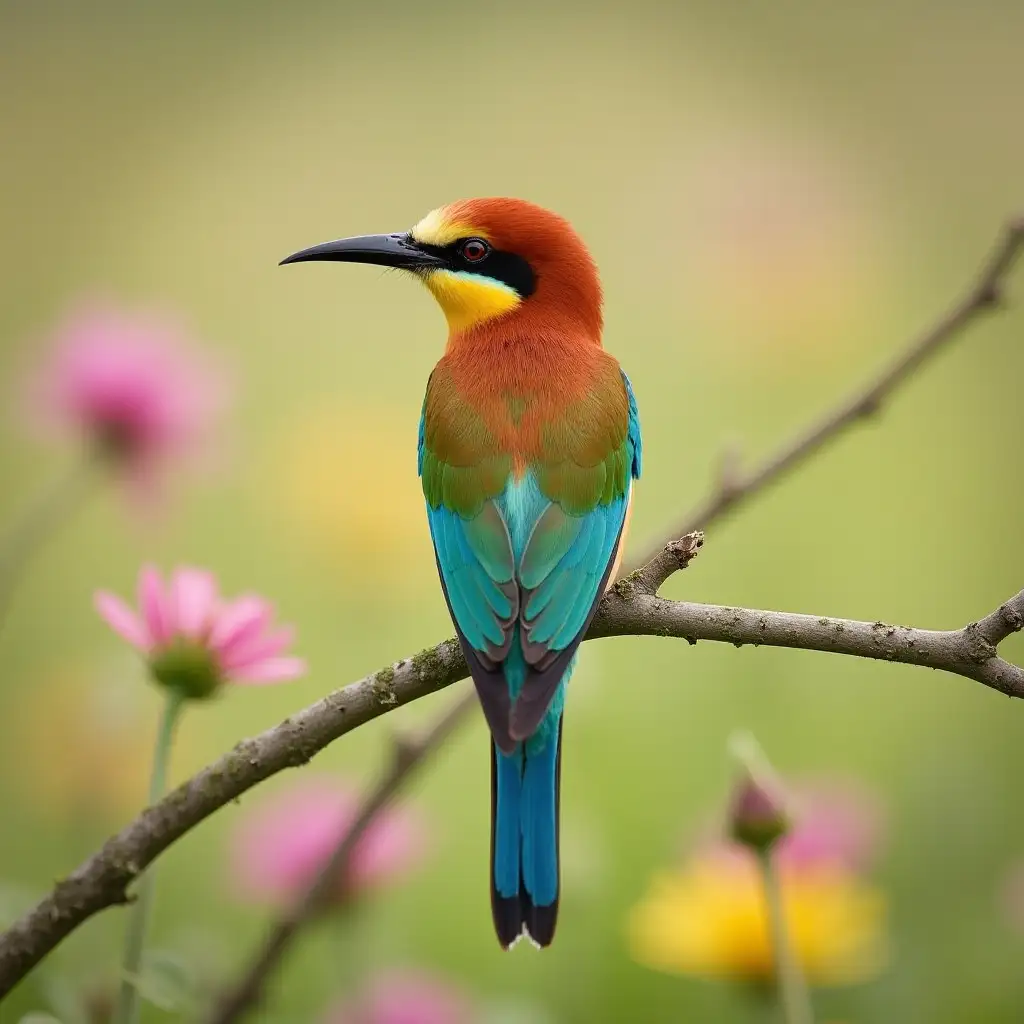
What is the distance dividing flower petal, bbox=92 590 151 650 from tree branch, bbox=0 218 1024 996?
16 centimetres

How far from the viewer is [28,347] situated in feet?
7.59

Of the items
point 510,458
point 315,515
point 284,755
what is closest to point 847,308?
point 315,515

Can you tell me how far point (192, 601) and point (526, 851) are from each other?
0.51 meters

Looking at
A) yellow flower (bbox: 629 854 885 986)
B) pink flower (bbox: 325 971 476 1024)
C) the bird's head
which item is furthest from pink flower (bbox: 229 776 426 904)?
the bird's head

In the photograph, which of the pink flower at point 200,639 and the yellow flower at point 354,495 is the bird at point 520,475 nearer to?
the pink flower at point 200,639

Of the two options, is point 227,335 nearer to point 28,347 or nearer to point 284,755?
point 28,347

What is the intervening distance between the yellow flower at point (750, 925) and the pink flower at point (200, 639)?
2.32 feet

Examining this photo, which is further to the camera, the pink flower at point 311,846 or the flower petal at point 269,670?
the pink flower at point 311,846

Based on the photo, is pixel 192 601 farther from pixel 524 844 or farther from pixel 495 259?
pixel 495 259

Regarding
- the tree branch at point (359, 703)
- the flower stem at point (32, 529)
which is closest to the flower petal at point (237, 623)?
the tree branch at point (359, 703)

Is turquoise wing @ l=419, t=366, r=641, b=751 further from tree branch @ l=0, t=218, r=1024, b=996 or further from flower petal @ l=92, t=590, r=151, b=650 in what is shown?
flower petal @ l=92, t=590, r=151, b=650

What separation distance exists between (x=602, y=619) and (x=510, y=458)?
15.4 inches

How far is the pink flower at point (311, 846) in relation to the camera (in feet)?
5.83

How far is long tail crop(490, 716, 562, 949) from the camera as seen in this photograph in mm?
1615
